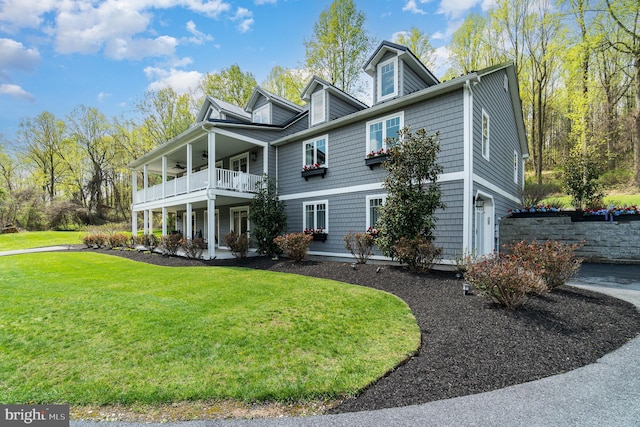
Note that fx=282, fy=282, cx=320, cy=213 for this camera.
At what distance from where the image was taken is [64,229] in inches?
1083

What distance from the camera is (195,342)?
3875 millimetres

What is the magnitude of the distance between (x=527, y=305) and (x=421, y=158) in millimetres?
4276

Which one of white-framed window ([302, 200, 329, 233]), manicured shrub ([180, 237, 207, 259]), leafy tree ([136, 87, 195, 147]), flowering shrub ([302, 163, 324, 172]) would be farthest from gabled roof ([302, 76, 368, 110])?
leafy tree ([136, 87, 195, 147])

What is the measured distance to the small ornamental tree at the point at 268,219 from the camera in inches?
481

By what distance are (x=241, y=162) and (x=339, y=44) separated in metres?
12.1

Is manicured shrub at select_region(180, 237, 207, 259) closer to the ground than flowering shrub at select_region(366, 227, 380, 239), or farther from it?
closer to the ground

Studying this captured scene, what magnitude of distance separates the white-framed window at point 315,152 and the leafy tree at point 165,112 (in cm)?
1948

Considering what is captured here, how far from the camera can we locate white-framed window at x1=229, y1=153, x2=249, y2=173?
15.4 m

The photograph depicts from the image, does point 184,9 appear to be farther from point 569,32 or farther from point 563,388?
point 569,32

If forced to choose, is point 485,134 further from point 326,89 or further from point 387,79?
point 326,89

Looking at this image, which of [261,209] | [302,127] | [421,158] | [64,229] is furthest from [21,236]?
[421,158]

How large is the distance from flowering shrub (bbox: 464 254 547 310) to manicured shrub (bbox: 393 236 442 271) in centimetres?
243

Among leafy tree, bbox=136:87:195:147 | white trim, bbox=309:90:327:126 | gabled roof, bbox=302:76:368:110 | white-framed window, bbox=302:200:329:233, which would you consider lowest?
white-framed window, bbox=302:200:329:233

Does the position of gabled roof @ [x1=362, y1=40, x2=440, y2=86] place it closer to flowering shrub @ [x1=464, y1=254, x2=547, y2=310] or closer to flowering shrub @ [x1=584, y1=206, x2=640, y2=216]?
flowering shrub @ [x1=584, y1=206, x2=640, y2=216]
